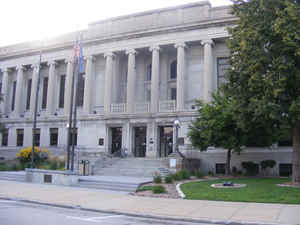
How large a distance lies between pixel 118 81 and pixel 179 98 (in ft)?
30.3

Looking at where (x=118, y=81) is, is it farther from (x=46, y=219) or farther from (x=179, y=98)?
(x=46, y=219)

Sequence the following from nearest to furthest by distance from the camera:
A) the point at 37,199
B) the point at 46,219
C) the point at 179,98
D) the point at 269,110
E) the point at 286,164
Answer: the point at 46,219, the point at 37,199, the point at 269,110, the point at 286,164, the point at 179,98

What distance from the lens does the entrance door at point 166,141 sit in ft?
111

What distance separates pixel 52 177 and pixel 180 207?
11948 mm

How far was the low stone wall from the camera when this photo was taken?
20547mm

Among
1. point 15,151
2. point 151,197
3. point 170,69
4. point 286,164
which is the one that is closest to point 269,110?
point 151,197

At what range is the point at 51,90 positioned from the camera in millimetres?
40688

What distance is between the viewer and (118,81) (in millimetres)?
38750

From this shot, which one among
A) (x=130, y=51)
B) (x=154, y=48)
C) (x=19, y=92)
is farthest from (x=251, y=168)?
(x=19, y=92)

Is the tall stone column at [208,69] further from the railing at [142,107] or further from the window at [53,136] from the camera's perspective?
the window at [53,136]

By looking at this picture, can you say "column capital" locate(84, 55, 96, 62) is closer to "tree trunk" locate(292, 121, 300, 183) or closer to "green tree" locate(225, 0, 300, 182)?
"green tree" locate(225, 0, 300, 182)

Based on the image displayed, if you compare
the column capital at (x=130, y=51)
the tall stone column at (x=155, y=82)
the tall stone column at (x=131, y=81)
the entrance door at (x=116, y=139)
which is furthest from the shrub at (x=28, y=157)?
the column capital at (x=130, y=51)

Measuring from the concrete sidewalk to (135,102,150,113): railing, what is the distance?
19.8m

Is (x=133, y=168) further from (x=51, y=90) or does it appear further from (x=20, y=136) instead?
(x=20, y=136)
